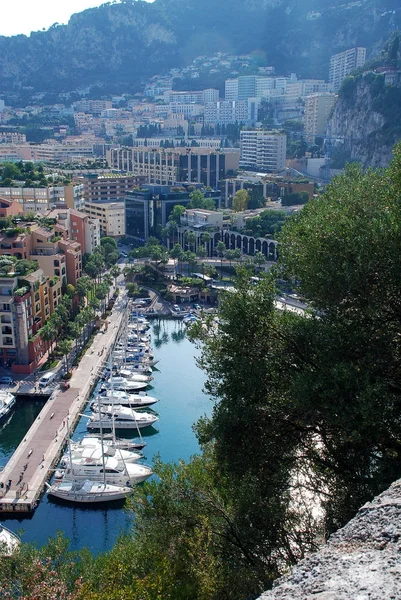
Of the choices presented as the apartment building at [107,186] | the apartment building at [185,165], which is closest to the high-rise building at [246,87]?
the apartment building at [185,165]

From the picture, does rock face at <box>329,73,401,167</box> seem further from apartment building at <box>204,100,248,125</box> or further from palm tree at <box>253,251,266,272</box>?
apartment building at <box>204,100,248,125</box>

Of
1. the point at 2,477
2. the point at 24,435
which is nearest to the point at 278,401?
the point at 2,477

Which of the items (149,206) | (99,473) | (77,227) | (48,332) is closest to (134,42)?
(149,206)

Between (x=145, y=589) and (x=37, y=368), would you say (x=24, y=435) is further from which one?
(x=145, y=589)

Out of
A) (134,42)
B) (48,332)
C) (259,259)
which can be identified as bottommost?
(48,332)

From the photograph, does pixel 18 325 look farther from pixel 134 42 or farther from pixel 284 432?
pixel 134 42

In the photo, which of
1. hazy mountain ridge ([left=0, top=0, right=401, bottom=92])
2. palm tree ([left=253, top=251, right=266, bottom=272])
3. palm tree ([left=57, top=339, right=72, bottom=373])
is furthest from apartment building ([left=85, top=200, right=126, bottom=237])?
hazy mountain ridge ([left=0, top=0, right=401, bottom=92])

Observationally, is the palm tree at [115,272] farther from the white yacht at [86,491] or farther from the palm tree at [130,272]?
the white yacht at [86,491]
